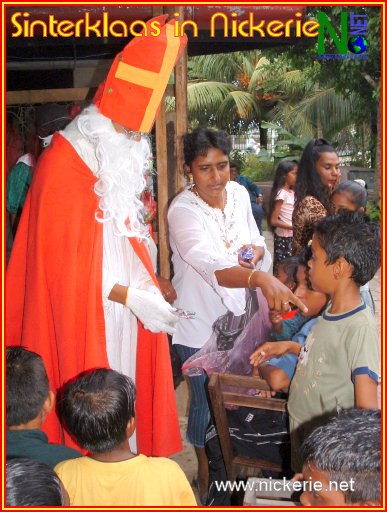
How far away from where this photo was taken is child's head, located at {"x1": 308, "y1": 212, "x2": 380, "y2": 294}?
2178 mm

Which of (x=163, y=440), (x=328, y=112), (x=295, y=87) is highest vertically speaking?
(x=295, y=87)

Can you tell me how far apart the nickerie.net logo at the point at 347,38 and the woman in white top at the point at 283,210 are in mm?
1185

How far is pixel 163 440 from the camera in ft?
9.23

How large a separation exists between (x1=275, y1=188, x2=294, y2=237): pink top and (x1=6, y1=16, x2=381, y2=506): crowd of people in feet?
7.46

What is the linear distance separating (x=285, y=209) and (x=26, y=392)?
388cm

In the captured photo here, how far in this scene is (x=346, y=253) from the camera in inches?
85.7

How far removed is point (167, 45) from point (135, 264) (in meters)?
Answer: 0.96

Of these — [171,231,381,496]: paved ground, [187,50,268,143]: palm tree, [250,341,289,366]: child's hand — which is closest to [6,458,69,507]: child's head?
[250,341,289,366]: child's hand

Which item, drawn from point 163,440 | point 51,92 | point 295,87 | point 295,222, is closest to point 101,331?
point 163,440

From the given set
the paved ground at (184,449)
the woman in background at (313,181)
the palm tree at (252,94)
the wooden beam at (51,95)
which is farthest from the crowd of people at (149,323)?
the palm tree at (252,94)

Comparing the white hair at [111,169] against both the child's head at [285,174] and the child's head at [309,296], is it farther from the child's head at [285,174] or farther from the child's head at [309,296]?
the child's head at [285,174]

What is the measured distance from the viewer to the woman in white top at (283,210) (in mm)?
5434

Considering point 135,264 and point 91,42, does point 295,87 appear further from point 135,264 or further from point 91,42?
point 135,264

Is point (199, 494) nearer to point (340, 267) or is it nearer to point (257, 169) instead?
point (340, 267)
